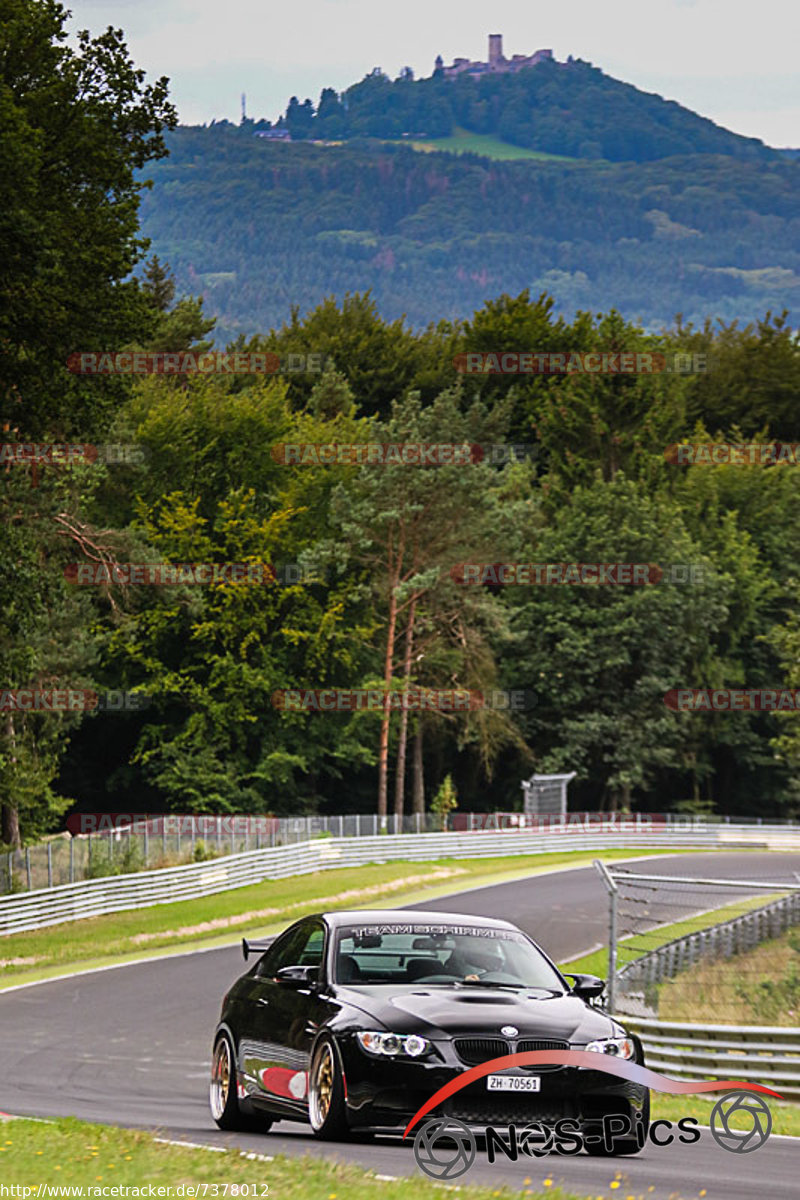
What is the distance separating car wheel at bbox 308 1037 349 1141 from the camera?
32.4 feet

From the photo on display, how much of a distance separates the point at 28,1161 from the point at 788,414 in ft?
312

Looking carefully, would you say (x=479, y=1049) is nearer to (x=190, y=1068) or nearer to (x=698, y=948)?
(x=190, y=1068)

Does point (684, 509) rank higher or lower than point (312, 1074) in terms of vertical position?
higher

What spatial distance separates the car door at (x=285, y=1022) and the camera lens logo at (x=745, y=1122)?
2858 millimetres

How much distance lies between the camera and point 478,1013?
388 inches

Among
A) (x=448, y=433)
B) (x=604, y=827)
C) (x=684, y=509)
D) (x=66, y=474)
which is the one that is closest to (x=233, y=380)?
(x=448, y=433)

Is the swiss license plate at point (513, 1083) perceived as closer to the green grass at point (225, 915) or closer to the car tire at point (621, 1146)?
the car tire at point (621, 1146)

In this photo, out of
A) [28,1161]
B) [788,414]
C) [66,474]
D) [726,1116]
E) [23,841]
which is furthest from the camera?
[788,414]

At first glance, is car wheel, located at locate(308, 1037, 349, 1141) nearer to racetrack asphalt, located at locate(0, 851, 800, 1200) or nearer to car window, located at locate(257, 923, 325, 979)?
racetrack asphalt, located at locate(0, 851, 800, 1200)

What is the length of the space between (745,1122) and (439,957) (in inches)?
149

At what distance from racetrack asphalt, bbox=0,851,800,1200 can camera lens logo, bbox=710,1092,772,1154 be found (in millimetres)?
151

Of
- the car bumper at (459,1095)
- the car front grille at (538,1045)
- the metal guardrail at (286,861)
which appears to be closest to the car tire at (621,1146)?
the car bumper at (459,1095)

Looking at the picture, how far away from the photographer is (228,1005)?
12.2m

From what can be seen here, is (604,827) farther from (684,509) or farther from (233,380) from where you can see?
(233,380)
